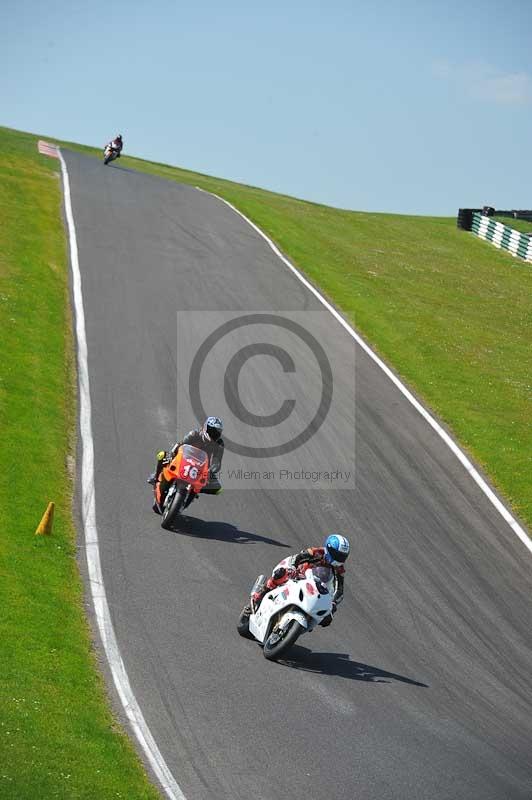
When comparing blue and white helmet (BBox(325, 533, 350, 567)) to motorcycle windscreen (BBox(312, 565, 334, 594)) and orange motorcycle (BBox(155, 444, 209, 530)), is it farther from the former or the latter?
orange motorcycle (BBox(155, 444, 209, 530))

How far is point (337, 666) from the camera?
13.9 metres

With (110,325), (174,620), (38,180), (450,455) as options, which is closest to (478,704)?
(174,620)

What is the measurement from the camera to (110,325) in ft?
92.4

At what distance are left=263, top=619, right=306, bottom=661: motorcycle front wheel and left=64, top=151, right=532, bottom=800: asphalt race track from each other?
17 cm

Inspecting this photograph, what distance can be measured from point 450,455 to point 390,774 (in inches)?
540

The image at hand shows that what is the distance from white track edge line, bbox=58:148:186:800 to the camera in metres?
10.6

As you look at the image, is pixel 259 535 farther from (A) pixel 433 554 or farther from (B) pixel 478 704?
(B) pixel 478 704

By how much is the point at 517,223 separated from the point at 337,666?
53.6 meters

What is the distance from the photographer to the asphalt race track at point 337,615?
443 inches

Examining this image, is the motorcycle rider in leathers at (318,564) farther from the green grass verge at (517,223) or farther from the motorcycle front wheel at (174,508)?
the green grass verge at (517,223)

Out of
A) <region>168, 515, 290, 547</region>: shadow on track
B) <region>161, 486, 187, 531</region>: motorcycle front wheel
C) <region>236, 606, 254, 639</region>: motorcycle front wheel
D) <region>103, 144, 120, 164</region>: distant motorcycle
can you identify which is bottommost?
<region>236, 606, 254, 639</region>: motorcycle front wheel

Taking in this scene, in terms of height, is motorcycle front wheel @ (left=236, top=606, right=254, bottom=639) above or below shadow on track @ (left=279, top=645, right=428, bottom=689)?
above

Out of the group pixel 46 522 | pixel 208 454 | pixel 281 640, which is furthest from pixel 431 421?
pixel 281 640
